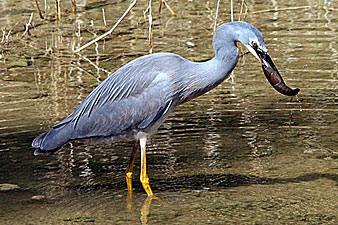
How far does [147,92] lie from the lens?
586cm

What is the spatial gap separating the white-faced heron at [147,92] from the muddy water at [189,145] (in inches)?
16.6

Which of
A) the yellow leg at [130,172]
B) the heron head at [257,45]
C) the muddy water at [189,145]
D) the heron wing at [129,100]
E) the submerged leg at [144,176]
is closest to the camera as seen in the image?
the heron head at [257,45]

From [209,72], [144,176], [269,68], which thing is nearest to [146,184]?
[144,176]

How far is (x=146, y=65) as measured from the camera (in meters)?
5.89

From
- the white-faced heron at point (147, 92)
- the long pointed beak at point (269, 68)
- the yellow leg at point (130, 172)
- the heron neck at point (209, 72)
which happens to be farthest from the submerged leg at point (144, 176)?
the long pointed beak at point (269, 68)

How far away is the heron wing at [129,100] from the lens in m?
5.79

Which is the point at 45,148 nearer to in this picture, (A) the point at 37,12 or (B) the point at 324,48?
(B) the point at 324,48

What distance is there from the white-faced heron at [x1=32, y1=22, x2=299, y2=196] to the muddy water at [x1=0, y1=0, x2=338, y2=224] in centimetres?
42

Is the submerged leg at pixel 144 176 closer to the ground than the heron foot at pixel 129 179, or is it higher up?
higher up

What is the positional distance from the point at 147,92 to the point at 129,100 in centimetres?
23

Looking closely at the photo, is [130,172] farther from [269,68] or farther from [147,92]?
[269,68]

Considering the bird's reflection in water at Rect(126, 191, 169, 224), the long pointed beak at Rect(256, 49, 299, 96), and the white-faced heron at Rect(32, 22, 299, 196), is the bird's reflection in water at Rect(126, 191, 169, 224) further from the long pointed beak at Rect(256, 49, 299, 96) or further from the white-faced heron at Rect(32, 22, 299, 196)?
the long pointed beak at Rect(256, 49, 299, 96)

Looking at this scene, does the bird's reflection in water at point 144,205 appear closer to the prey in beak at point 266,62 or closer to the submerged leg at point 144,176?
the submerged leg at point 144,176

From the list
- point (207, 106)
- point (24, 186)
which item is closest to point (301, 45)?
point (207, 106)
